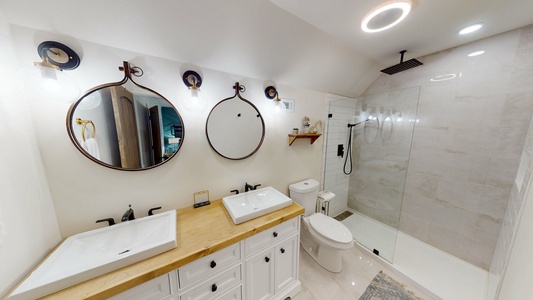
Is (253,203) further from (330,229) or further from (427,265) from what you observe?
(427,265)

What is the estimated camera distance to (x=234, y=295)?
1.06 metres

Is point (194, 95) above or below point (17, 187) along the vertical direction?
above

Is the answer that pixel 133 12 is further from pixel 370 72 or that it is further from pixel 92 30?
pixel 370 72

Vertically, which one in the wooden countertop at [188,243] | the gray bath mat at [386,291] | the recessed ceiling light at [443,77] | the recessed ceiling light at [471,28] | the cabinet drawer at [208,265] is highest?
the recessed ceiling light at [471,28]

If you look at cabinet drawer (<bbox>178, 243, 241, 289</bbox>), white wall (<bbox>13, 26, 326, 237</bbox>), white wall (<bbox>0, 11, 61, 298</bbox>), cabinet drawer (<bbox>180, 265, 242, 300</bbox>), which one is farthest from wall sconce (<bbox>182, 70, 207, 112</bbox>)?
cabinet drawer (<bbox>180, 265, 242, 300</bbox>)

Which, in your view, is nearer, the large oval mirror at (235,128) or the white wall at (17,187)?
the white wall at (17,187)

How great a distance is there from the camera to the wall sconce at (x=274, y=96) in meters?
1.61

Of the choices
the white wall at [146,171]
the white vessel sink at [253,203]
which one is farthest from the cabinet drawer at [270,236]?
the white wall at [146,171]

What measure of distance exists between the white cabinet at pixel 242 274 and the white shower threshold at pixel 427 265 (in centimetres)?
122

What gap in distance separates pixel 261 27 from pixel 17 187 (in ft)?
5.69

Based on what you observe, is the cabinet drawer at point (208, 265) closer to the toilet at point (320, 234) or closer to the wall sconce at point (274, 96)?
the toilet at point (320, 234)

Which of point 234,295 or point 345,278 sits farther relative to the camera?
point 345,278

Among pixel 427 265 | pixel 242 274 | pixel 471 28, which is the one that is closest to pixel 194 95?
pixel 242 274

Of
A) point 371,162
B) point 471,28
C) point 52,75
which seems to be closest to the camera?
point 52,75
